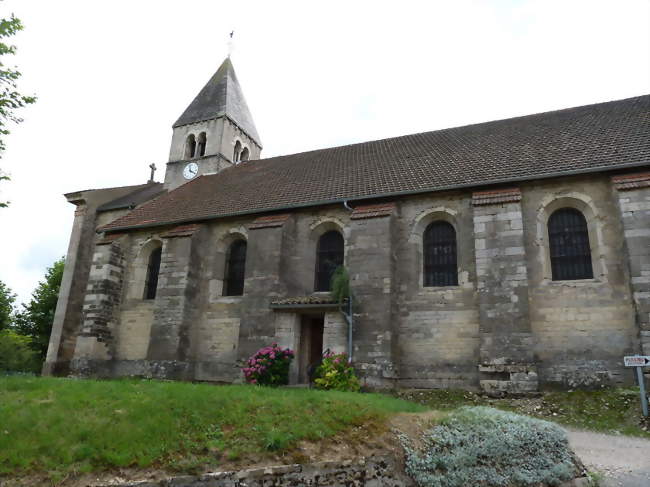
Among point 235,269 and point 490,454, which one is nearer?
point 490,454

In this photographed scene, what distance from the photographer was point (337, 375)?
13.2 m

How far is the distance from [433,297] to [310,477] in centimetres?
906

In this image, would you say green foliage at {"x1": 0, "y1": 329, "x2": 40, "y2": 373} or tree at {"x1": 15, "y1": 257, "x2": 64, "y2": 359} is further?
tree at {"x1": 15, "y1": 257, "x2": 64, "y2": 359}

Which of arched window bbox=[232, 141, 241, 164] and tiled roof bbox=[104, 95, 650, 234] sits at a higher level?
→ arched window bbox=[232, 141, 241, 164]

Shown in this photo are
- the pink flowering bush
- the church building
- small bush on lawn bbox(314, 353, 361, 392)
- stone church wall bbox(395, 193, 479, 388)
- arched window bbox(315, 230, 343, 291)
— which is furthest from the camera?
arched window bbox(315, 230, 343, 291)

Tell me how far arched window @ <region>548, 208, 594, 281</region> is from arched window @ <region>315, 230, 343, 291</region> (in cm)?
647

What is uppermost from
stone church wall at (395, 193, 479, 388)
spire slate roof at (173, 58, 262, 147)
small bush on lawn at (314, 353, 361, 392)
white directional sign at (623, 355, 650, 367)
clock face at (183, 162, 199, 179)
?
spire slate roof at (173, 58, 262, 147)

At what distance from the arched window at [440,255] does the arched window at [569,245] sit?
274 cm

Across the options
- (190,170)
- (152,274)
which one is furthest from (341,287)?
(190,170)

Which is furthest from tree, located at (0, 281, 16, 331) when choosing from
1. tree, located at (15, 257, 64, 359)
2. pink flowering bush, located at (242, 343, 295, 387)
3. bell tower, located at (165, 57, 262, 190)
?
pink flowering bush, located at (242, 343, 295, 387)

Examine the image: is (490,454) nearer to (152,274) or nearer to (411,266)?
(411,266)

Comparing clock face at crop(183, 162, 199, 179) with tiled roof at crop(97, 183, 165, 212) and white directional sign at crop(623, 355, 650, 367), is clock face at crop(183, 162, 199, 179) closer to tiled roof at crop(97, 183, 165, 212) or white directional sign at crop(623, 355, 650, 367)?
tiled roof at crop(97, 183, 165, 212)

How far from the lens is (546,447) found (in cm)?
751

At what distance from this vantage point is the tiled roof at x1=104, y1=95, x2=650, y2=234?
560 inches
